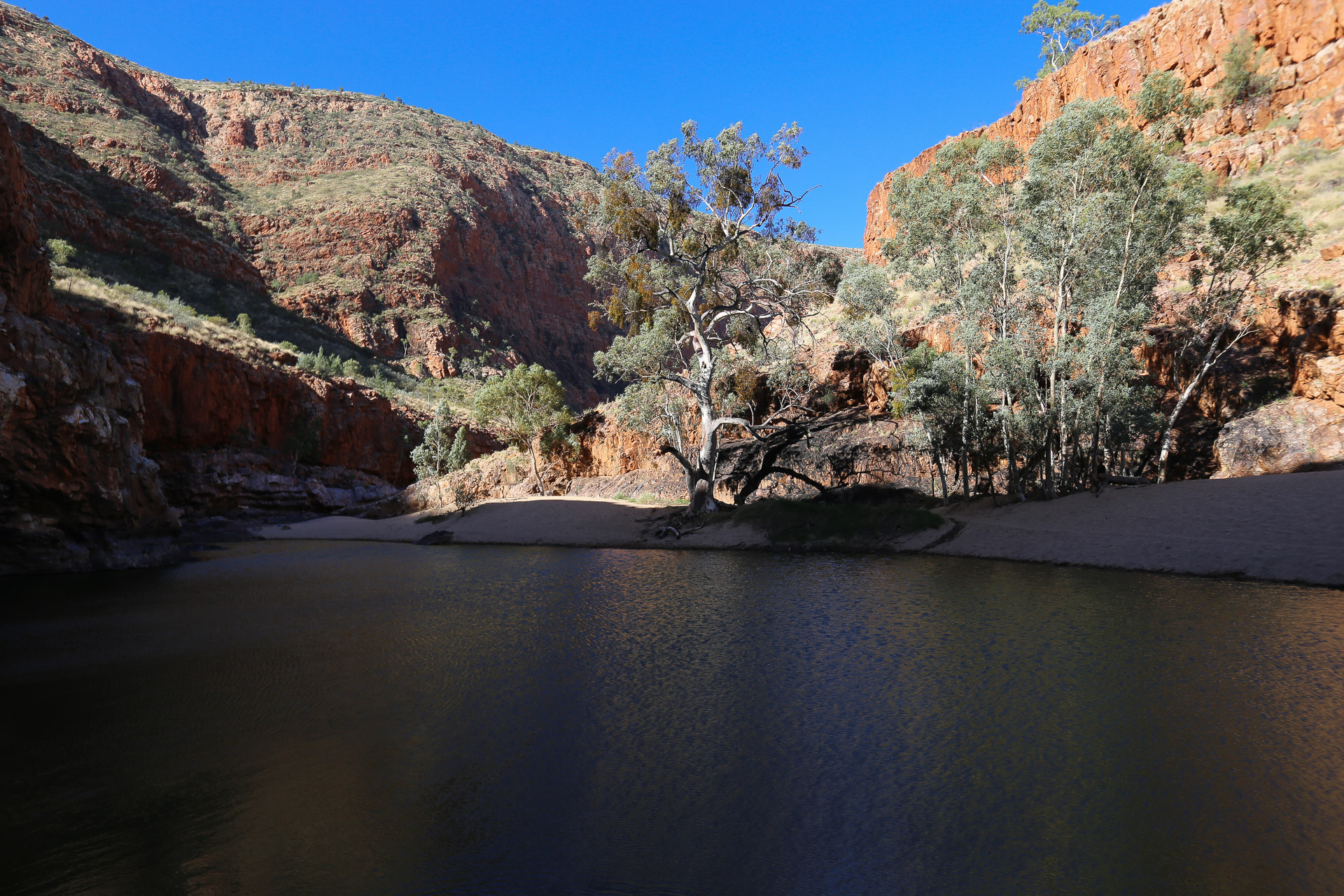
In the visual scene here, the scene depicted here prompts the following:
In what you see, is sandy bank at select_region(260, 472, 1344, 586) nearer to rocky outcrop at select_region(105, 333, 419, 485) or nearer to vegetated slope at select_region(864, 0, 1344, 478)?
vegetated slope at select_region(864, 0, 1344, 478)

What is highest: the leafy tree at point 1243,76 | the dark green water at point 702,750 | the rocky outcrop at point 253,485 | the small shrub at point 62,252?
the leafy tree at point 1243,76

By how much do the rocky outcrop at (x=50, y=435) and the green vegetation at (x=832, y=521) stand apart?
18.0m

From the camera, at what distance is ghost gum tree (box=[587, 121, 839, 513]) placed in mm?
21359

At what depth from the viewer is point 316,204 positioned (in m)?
69.1

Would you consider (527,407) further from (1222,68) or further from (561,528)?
(1222,68)

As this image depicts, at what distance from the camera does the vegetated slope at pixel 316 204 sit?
178ft

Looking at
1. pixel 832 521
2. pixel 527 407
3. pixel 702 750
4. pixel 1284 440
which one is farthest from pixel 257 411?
pixel 1284 440

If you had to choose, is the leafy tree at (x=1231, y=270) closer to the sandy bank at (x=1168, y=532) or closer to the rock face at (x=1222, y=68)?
the sandy bank at (x=1168, y=532)

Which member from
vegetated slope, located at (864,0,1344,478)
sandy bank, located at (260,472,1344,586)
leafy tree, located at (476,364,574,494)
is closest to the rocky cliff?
leafy tree, located at (476,364,574,494)

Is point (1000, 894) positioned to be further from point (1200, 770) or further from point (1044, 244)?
point (1044, 244)

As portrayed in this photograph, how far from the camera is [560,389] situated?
117 ft

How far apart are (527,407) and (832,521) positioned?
20.2 metres

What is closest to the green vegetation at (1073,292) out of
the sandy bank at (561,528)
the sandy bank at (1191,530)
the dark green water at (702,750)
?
the sandy bank at (1191,530)

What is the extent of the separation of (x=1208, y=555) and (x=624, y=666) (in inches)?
438
